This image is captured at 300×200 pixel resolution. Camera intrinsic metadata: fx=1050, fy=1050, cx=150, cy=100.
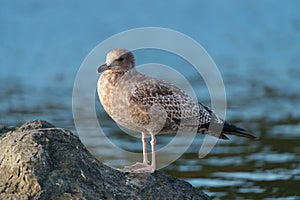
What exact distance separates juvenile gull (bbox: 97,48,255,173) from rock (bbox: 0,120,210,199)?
315 millimetres

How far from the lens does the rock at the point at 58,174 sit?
307 inches

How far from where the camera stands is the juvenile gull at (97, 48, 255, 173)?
8.73 meters

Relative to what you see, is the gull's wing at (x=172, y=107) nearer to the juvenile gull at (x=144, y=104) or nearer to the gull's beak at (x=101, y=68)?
the juvenile gull at (x=144, y=104)

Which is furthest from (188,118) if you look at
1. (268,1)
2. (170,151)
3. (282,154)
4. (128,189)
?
(268,1)

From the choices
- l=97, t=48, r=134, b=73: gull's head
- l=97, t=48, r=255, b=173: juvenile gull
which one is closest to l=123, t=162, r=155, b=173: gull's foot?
l=97, t=48, r=255, b=173: juvenile gull

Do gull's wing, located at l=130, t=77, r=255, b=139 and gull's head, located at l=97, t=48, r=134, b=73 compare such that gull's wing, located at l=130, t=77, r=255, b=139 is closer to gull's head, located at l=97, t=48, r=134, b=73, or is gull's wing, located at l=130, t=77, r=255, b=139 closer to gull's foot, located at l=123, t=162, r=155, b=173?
gull's head, located at l=97, t=48, r=134, b=73

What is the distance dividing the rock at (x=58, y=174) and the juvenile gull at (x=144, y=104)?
1.03ft

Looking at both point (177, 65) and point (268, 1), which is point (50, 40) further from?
point (268, 1)

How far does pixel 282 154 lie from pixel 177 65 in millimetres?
7181

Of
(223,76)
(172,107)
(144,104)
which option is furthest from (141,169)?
(223,76)

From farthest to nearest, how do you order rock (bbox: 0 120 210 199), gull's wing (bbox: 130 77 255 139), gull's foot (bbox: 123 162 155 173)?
gull's wing (bbox: 130 77 255 139) < gull's foot (bbox: 123 162 155 173) < rock (bbox: 0 120 210 199)

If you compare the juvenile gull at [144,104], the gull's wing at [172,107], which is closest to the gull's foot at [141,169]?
the juvenile gull at [144,104]

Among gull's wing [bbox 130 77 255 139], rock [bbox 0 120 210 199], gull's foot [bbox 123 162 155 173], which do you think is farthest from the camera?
gull's wing [bbox 130 77 255 139]

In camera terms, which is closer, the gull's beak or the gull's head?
the gull's beak
